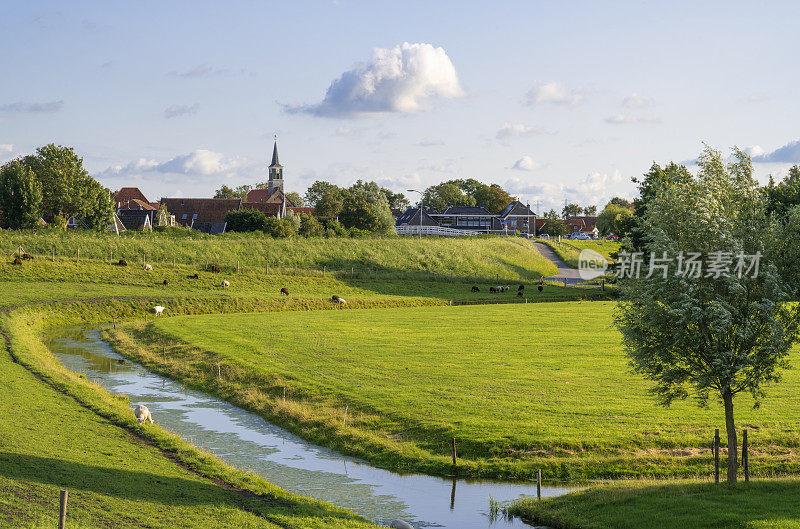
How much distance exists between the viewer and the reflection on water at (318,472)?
25.8 metres

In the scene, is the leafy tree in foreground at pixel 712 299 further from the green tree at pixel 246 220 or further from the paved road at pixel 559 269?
the green tree at pixel 246 220

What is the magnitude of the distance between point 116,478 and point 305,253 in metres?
93.0

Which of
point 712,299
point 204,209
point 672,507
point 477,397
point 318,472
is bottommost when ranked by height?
point 318,472

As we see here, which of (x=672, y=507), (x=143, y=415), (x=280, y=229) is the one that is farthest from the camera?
(x=280, y=229)

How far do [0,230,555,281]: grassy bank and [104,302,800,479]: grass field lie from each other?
3729 centimetres

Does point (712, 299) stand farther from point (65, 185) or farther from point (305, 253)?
point (65, 185)

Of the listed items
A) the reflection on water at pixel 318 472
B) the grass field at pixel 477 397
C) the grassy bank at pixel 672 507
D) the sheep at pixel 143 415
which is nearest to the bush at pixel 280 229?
the grass field at pixel 477 397

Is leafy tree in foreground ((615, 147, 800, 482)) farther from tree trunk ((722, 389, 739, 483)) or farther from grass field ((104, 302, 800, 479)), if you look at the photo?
grass field ((104, 302, 800, 479))

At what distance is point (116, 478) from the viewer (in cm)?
2436

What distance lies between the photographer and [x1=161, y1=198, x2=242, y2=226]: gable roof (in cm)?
19100

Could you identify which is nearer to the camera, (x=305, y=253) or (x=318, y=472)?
(x=318, y=472)

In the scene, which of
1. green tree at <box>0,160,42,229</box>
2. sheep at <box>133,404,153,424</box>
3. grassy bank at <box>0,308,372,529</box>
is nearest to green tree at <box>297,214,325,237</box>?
green tree at <box>0,160,42,229</box>

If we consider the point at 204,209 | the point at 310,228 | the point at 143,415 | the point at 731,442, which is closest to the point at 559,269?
the point at 310,228

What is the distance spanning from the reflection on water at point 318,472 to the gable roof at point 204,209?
495 feet
